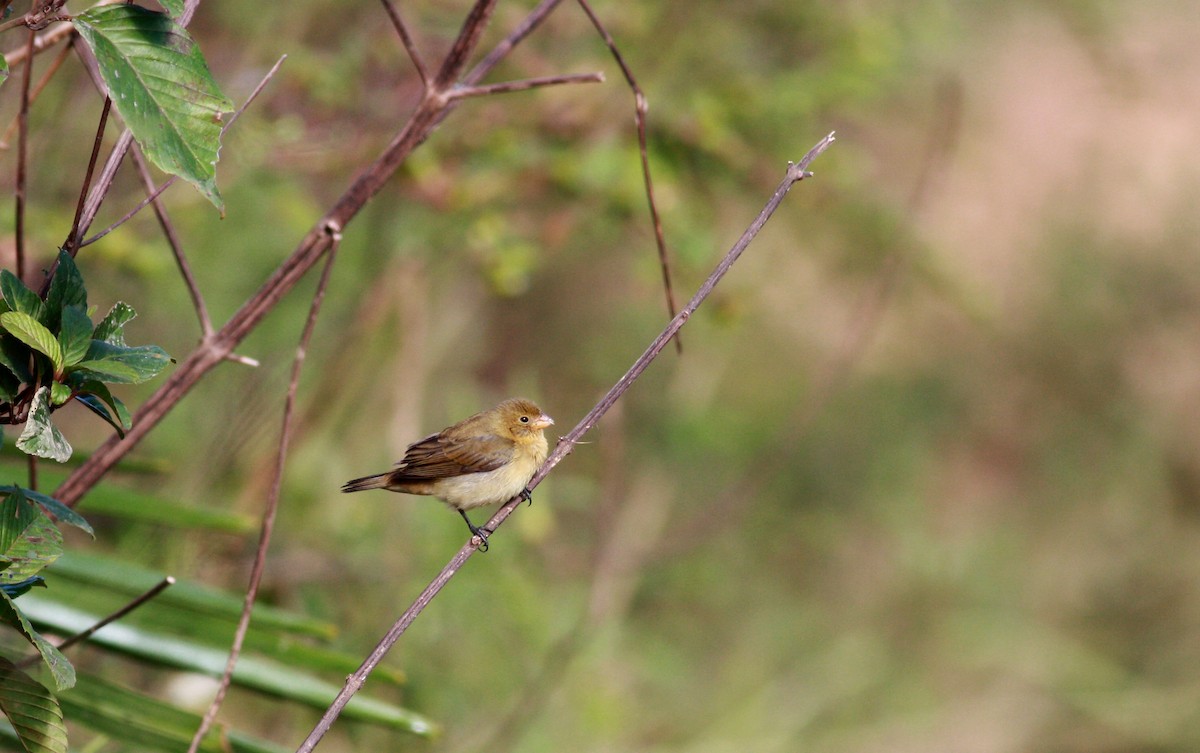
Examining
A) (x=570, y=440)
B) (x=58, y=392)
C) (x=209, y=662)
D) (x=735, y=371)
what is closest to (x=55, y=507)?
(x=58, y=392)

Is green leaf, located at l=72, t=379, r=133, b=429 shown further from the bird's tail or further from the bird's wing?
the bird's wing

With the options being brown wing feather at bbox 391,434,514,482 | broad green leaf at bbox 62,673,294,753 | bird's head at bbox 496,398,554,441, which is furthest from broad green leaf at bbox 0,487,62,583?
bird's head at bbox 496,398,554,441

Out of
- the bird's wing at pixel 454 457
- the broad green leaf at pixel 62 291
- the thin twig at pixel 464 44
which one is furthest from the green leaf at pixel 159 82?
the bird's wing at pixel 454 457

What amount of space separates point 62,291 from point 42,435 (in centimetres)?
20

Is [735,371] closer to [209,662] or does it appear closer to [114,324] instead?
[209,662]

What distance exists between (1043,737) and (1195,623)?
147cm

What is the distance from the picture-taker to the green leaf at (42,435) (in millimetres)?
1301

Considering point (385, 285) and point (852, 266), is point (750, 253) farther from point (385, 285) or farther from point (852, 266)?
point (385, 285)

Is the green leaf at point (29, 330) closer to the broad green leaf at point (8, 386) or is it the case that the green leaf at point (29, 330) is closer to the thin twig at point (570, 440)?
the broad green leaf at point (8, 386)

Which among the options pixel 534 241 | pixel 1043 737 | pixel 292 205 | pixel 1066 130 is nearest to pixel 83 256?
pixel 292 205

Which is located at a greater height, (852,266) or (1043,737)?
(852,266)

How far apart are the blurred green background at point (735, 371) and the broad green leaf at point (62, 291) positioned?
1085 mm

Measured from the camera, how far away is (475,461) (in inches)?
130

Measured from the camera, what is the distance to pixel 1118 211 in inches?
407
